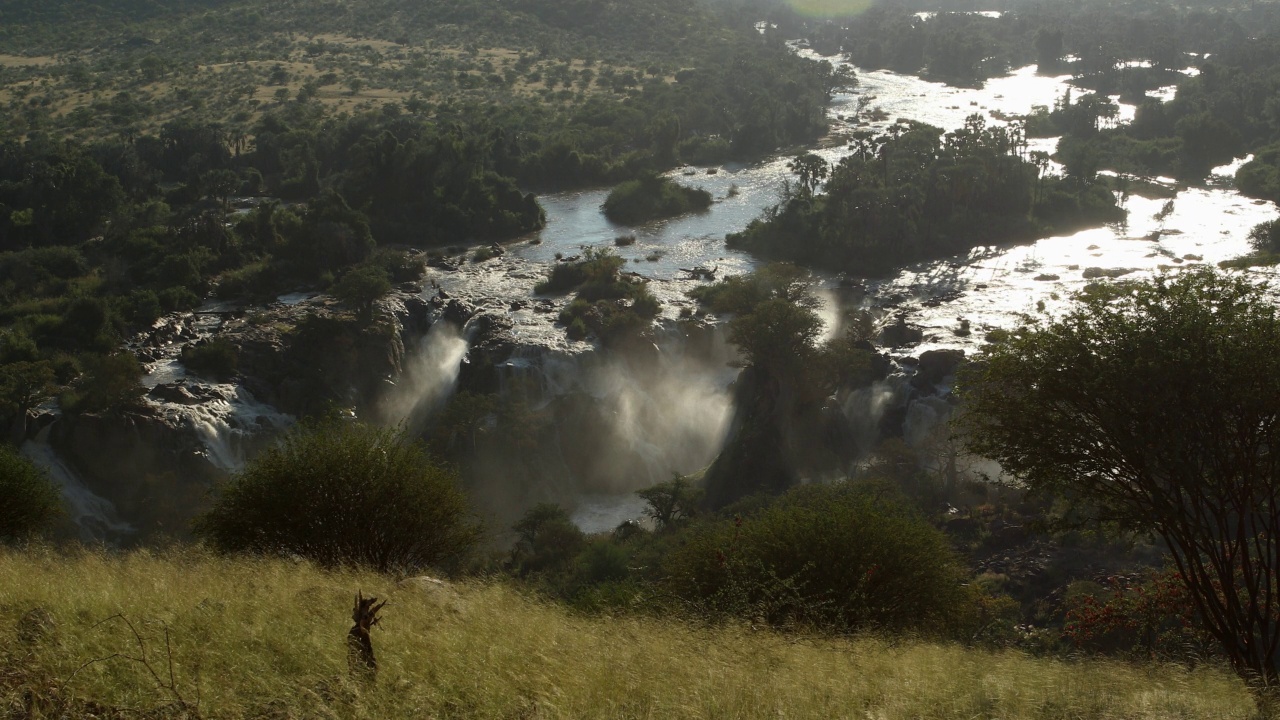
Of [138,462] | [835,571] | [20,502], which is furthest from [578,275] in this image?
[835,571]

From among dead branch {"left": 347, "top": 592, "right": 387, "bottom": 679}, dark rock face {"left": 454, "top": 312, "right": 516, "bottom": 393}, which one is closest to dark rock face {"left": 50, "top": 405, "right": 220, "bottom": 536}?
dark rock face {"left": 454, "top": 312, "right": 516, "bottom": 393}

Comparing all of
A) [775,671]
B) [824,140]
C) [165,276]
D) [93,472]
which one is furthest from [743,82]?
[775,671]

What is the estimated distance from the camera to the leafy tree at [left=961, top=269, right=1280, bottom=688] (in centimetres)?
1802

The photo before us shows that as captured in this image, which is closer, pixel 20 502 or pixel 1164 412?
pixel 1164 412

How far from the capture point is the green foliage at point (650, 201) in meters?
81.1

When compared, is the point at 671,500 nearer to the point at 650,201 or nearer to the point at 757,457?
the point at 757,457

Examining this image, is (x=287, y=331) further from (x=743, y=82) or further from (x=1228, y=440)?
(x=743, y=82)

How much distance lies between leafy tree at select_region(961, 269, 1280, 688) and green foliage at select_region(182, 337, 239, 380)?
3835cm

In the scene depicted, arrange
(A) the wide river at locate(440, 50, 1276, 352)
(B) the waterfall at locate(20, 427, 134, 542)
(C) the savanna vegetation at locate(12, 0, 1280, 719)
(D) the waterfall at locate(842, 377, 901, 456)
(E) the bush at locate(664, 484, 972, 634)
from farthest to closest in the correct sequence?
(A) the wide river at locate(440, 50, 1276, 352) < (D) the waterfall at locate(842, 377, 901, 456) < (B) the waterfall at locate(20, 427, 134, 542) < (E) the bush at locate(664, 484, 972, 634) < (C) the savanna vegetation at locate(12, 0, 1280, 719)

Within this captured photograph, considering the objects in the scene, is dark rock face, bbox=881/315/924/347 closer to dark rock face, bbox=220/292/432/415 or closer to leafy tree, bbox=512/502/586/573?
leafy tree, bbox=512/502/586/573

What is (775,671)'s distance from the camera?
52.1 feet

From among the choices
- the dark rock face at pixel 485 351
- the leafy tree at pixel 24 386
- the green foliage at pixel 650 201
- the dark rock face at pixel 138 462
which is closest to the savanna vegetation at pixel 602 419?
the leafy tree at pixel 24 386

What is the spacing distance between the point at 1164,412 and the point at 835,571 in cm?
757

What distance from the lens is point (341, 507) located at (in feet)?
85.1
